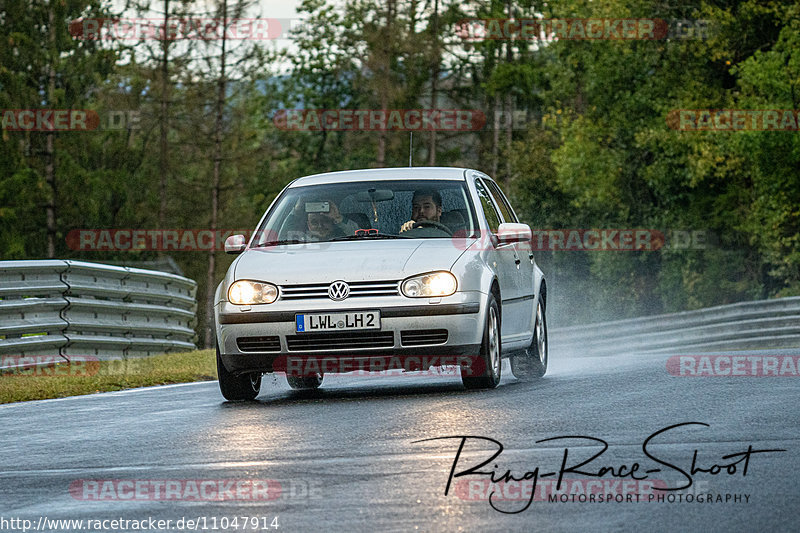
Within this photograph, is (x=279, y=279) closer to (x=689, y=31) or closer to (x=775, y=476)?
(x=775, y=476)

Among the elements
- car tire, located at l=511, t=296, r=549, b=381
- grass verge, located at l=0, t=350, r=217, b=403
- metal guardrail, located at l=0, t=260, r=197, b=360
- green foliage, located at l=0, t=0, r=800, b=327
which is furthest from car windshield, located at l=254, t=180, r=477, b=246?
green foliage, located at l=0, t=0, r=800, b=327

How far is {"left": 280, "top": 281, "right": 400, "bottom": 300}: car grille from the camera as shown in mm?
9992

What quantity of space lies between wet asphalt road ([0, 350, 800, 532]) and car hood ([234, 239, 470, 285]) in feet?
2.90

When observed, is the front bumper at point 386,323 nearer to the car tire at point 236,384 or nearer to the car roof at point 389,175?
the car tire at point 236,384

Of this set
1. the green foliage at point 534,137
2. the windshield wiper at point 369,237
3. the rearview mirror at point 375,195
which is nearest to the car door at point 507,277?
the windshield wiper at point 369,237

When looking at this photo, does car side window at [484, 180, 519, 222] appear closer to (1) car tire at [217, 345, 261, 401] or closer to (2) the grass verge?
(1) car tire at [217, 345, 261, 401]

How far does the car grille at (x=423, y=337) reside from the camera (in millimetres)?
10000

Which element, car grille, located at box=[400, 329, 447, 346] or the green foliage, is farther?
the green foliage

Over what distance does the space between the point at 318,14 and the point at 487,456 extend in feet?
196

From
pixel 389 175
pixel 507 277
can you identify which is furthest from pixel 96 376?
pixel 507 277

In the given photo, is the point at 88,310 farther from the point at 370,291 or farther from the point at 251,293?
the point at 370,291

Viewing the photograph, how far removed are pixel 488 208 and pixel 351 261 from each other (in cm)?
203

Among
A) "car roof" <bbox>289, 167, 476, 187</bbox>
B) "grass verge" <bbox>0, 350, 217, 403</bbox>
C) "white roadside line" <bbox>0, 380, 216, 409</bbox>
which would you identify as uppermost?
"car roof" <bbox>289, 167, 476, 187</bbox>

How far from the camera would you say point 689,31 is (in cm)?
4216
